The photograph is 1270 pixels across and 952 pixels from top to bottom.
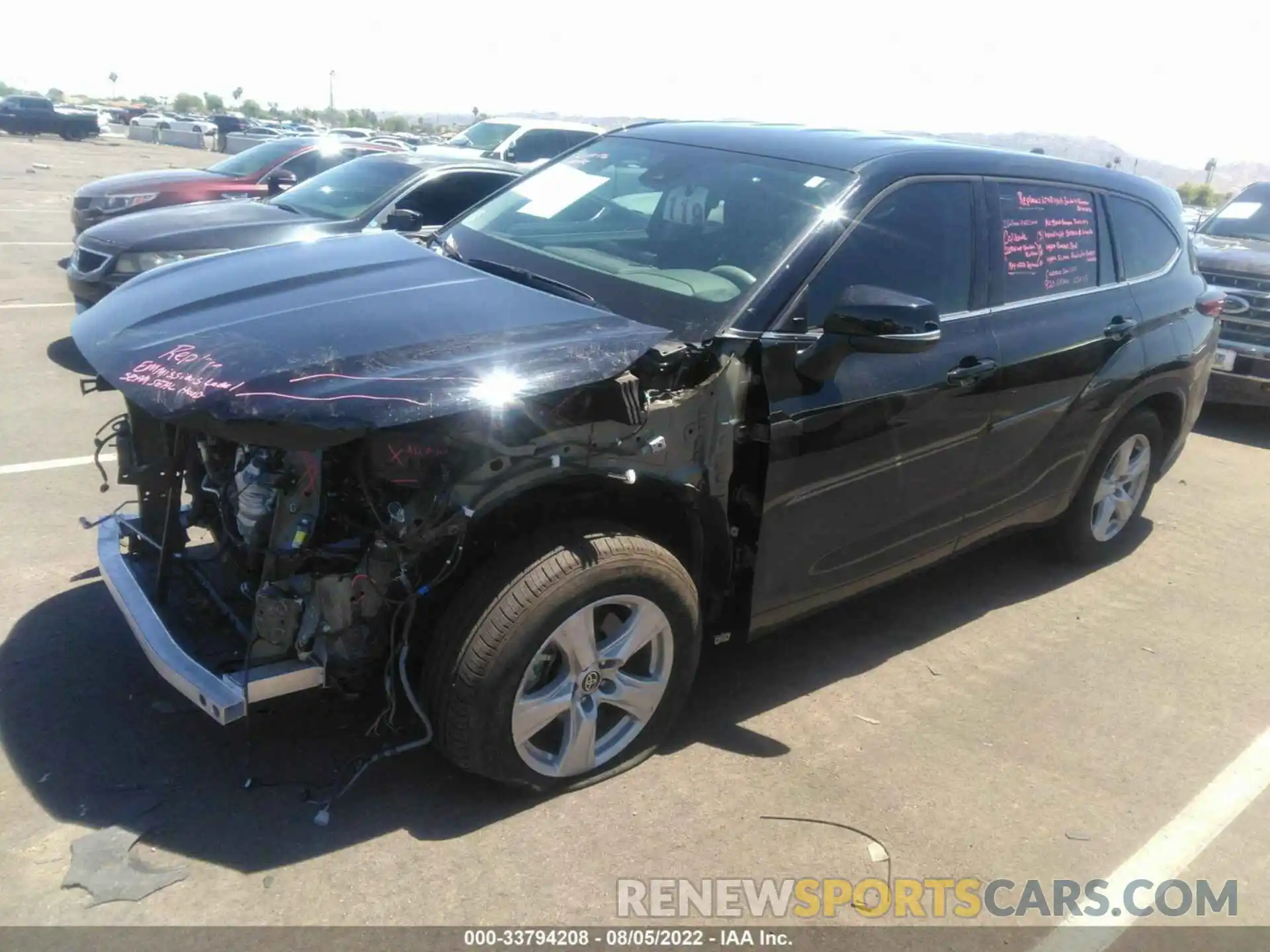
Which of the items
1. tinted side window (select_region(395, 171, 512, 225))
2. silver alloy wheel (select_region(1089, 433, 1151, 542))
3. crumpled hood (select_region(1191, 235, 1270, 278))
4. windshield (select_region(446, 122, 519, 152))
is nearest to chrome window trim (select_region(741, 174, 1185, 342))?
silver alloy wheel (select_region(1089, 433, 1151, 542))

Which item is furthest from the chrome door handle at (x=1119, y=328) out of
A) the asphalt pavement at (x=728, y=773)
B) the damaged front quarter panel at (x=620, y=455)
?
the damaged front quarter panel at (x=620, y=455)

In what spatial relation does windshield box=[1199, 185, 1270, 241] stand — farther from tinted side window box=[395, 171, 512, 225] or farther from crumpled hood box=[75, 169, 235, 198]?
crumpled hood box=[75, 169, 235, 198]

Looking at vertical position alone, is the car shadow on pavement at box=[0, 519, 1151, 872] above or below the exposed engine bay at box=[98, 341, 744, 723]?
below

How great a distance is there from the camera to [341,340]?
9.50 ft

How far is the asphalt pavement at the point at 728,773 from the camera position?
2.80 metres

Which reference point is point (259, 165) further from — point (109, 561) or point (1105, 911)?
point (1105, 911)

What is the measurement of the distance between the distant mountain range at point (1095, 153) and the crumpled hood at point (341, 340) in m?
1.96

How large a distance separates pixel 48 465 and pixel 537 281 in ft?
10.8

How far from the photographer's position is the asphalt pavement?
9.18 ft

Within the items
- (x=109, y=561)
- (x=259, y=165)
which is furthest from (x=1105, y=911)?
(x=259, y=165)

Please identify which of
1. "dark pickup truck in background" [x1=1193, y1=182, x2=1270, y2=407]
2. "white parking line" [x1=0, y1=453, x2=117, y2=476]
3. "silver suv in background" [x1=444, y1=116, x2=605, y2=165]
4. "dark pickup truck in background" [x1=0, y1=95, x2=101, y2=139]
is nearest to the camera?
"white parking line" [x1=0, y1=453, x2=117, y2=476]

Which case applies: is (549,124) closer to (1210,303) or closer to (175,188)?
(175,188)

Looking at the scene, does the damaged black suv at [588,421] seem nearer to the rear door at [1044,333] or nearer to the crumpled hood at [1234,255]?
the rear door at [1044,333]

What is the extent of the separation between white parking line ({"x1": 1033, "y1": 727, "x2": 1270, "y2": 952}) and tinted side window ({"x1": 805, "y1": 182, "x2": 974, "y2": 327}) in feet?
6.31
